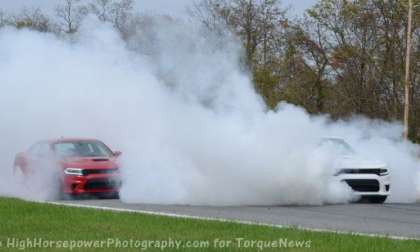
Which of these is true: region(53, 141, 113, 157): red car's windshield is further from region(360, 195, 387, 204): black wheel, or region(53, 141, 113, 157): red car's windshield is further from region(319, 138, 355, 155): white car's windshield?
region(360, 195, 387, 204): black wheel

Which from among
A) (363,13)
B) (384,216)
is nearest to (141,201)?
(384,216)

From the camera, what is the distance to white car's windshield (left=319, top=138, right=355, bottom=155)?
18.2 meters

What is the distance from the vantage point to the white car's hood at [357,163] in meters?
18.9

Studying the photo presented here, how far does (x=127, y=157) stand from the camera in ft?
59.2

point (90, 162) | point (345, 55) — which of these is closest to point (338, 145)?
point (90, 162)

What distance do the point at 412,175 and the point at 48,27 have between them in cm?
1245

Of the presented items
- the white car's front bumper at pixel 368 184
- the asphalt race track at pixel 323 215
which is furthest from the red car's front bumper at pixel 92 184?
the white car's front bumper at pixel 368 184

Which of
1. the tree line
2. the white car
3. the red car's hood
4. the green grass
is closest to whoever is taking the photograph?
the green grass

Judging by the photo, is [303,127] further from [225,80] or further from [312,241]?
[312,241]

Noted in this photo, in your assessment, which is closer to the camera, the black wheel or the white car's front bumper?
the white car's front bumper

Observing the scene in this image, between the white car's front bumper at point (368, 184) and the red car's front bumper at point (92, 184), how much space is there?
15.3ft

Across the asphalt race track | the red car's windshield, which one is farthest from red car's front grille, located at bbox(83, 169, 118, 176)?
the asphalt race track

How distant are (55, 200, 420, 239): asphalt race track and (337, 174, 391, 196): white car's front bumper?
1.12 metres

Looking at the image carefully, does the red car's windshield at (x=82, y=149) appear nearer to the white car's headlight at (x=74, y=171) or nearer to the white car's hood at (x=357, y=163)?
the white car's headlight at (x=74, y=171)
